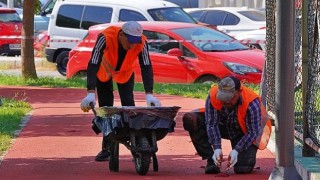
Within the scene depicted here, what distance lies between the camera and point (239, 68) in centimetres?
2031

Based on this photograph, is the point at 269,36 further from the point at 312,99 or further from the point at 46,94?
the point at 46,94

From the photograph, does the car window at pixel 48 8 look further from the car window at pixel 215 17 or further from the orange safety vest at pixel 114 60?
the orange safety vest at pixel 114 60

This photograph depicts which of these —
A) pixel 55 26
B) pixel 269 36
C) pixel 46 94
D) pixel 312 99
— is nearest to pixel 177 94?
pixel 46 94

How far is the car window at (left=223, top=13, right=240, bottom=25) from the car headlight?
9330 mm

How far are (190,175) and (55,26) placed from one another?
15.6 metres

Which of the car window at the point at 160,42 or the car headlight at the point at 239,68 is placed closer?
the car headlight at the point at 239,68

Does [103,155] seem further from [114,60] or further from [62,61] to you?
[62,61]

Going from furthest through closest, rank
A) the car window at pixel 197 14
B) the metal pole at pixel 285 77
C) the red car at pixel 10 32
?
1. the red car at pixel 10 32
2. the car window at pixel 197 14
3. the metal pole at pixel 285 77

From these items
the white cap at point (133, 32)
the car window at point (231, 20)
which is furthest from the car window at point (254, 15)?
the white cap at point (133, 32)

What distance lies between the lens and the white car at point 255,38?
2536 cm

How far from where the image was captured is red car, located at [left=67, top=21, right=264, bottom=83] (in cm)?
2034

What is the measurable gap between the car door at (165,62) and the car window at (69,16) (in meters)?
4.43

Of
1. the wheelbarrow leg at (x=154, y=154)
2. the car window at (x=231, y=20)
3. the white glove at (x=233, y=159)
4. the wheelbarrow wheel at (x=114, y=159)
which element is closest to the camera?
the white glove at (x=233, y=159)

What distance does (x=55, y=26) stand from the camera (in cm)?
2545
